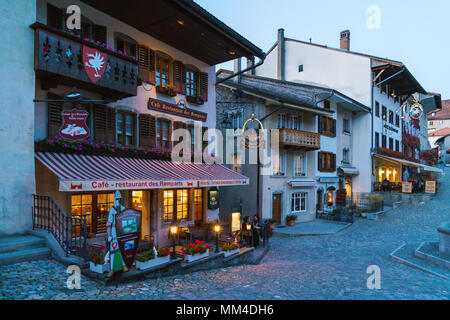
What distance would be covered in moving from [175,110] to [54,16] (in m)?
5.77

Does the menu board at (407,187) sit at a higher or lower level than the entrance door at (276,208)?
higher

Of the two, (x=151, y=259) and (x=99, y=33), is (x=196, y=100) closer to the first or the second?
(x=99, y=33)

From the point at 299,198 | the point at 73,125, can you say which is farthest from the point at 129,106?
the point at 299,198

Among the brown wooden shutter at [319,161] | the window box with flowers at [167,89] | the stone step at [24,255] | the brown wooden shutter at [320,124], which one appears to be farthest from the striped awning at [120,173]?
the brown wooden shutter at [320,124]

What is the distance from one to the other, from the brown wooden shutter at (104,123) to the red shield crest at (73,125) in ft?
5.28

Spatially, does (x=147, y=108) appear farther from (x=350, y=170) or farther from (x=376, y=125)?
(x=376, y=125)

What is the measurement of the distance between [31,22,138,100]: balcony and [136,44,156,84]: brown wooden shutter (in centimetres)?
156

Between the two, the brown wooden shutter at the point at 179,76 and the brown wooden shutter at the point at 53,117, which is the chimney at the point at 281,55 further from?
the brown wooden shutter at the point at 53,117

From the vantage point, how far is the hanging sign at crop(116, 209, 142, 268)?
7020 millimetres

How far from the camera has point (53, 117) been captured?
9.62m

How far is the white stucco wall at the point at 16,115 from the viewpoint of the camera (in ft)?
25.9

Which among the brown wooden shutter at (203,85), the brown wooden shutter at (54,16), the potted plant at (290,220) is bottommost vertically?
the potted plant at (290,220)
